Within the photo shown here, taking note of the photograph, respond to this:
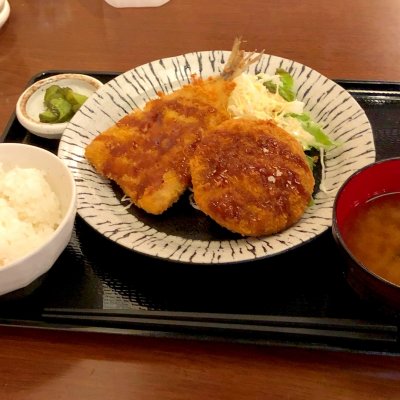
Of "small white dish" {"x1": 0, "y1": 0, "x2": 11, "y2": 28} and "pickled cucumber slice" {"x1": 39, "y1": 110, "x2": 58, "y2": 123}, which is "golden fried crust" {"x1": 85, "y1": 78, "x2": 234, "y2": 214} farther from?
"small white dish" {"x1": 0, "y1": 0, "x2": 11, "y2": 28}

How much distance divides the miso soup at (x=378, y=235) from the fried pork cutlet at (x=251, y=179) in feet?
0.66

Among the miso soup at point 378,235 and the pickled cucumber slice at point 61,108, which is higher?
the miso soup at point 378,235

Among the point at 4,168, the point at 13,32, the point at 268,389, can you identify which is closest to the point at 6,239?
the point at 4,168

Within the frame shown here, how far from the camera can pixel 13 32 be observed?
2406 mm

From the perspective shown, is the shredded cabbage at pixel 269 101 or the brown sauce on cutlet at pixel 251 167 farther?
the shredded cabbage at pixel 269 101

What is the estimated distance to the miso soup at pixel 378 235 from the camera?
112 cm

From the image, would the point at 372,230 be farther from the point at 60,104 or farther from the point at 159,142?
the point at 60,104

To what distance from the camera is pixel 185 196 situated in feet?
5.16

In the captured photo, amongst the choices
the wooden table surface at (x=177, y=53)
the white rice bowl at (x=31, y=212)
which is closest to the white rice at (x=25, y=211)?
the white rice bowl at (x=31, y=212)

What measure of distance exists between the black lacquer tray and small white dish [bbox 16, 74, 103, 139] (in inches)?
19.6

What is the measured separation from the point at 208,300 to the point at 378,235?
1.47 feet

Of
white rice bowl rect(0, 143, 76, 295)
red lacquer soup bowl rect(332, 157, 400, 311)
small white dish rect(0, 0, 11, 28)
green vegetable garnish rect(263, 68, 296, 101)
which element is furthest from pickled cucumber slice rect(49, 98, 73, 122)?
red lacquer soup bowl rect(332, 157, 400, 311)

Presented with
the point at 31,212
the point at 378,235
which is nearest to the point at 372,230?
the point at 378,235

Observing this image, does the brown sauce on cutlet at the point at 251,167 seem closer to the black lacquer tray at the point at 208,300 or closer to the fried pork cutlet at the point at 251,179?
the fried pork cutlet at the point at 251,179
